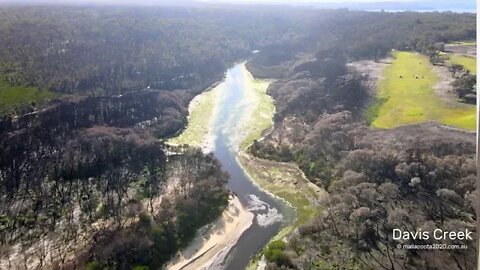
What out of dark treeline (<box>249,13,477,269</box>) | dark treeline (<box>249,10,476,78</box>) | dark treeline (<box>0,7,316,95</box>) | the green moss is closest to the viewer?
dark treeline (<box>249,13,477,269</box>)

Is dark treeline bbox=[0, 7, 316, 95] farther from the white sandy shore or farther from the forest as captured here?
the white sandy shore

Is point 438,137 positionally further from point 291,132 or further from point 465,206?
point 291,132

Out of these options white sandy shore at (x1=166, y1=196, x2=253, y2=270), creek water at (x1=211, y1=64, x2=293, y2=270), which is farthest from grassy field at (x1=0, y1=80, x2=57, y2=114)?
white sandy shore at (x1=166, y1=196, x2=253, y2=270)

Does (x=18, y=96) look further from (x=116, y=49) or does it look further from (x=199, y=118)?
(x=116, y=49)

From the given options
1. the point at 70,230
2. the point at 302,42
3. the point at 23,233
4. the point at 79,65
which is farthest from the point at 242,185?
the point at 302,42

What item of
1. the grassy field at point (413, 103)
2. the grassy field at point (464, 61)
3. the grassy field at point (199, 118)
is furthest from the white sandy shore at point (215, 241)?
the grassy field at point (464, 61)

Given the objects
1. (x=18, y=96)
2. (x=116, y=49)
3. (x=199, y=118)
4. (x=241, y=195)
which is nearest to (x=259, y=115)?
(x=199, y=118)
